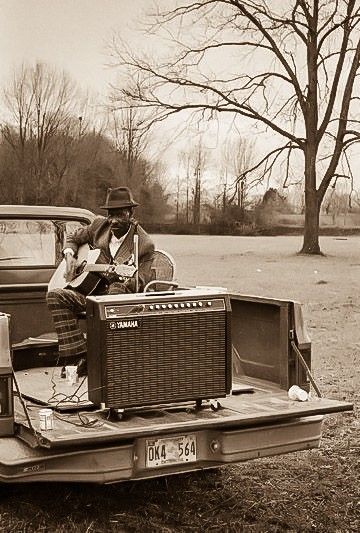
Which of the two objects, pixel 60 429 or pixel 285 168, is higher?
pixel 285 168

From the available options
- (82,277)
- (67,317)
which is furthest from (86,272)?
(67,317)

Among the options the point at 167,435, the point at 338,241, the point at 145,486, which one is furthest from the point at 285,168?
the point at 167,435

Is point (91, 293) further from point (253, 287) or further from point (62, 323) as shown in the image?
point (253, 287)

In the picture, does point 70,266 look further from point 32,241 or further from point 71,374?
point 71,374

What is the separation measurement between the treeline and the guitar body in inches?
116

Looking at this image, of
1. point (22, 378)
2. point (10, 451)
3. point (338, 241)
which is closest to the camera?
point (10, 451)

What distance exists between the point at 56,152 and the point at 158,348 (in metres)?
4.89

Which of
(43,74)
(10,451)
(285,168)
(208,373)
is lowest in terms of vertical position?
(10,451)

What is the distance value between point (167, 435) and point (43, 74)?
584cm

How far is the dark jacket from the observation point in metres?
5.51

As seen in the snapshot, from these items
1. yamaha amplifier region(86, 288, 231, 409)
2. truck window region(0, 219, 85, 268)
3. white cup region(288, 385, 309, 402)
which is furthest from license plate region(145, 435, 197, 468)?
truck window region(0, 219, 85, 268)

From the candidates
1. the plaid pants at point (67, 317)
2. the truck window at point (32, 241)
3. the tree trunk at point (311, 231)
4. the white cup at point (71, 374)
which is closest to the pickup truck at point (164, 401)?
the white cup at point (71, 374)

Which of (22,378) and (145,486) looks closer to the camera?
(145,486)

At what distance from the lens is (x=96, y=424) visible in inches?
164
